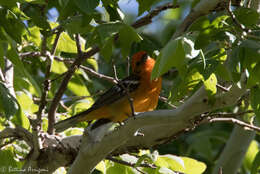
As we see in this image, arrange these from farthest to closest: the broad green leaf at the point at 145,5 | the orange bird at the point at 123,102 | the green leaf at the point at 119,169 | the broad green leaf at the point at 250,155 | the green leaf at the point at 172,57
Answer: the broad green leaf at the point at 250,155, the orange bird at the point at 123,102, the green leaf at the point at 119,169, the broad green leaf at the point at 145,5, the green leaf at the point at 172,57

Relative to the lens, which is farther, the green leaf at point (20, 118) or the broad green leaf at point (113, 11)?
the green leaf at point (20, 118)

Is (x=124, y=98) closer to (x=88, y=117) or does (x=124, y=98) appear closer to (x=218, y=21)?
(x=88, y=117)

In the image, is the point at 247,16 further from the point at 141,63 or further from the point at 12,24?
the point at 141,63

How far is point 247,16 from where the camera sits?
273cm

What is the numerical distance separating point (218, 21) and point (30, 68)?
4357 millimetres

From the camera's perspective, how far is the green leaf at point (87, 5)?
2.95m

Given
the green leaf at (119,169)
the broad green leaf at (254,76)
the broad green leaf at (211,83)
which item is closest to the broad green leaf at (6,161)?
the green leaf at (119,169)

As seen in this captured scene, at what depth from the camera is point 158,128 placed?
425 centimetres

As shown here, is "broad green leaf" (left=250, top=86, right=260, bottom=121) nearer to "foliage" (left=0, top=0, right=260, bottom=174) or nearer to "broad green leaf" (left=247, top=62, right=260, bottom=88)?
"foliage" (left=0, top=0, right=260, bottom=174)

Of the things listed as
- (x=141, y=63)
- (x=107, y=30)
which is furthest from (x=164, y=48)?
(x=141, y=63)

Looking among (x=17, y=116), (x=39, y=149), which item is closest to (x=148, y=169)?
(x=39, y=149)

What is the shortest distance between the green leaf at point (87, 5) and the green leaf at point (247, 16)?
0.88 metres

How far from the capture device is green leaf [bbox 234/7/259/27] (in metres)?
2.71

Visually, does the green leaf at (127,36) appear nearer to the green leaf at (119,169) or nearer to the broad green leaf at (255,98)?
the broad green leaf at (255,98)
